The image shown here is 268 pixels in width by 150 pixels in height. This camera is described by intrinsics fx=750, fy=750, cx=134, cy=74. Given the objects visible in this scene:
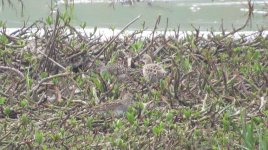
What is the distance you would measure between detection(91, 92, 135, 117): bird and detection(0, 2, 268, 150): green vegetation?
0.11 feet

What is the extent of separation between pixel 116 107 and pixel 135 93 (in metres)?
0.28

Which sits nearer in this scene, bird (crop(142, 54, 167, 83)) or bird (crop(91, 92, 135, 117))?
bird (crop(91, 92, 135, 117))

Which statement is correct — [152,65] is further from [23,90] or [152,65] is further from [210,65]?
[23,90]

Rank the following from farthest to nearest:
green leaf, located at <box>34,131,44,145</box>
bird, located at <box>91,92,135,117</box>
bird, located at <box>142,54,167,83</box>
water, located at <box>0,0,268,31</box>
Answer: water, located at <box>0,0,268,31</box>, bird, located at <box>142,54,167,83</box>, bird, located at <box>91,92,135,117</box>, green leaf, located at <box>34,131,44,145</box>

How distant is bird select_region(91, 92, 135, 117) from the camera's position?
348 centimetres

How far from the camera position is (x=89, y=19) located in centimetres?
759

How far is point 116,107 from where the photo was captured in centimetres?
351

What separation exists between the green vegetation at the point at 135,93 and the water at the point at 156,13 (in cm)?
244

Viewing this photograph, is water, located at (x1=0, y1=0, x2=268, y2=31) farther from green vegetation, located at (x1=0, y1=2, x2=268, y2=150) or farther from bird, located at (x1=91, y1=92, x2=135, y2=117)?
bird, located at (x1=91, y1=92, x2=135, y2=117)

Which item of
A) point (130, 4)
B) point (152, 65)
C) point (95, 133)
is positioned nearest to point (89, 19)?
point (130, 4)

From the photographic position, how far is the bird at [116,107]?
3480 mm

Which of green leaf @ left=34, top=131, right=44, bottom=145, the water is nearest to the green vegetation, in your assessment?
green leaf @ left=34, top=131, right=44, bottom=145

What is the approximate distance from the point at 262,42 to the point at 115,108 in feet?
4.87

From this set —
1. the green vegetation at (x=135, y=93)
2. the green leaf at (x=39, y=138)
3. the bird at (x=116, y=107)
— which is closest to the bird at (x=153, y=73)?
the green vegetation at (x=135, y=93)
